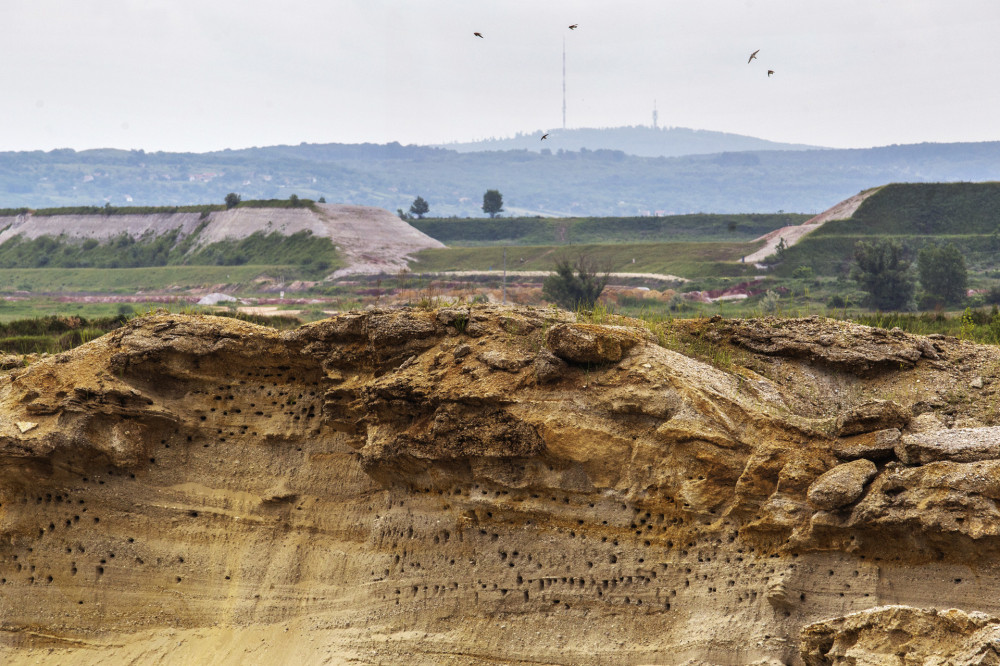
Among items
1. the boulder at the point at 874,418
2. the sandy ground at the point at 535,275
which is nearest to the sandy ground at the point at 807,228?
the sandy ground at the point at 535,275

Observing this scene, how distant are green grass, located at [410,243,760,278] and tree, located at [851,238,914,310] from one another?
15.6m

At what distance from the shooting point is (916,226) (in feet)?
279

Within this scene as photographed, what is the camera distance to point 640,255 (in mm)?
87500

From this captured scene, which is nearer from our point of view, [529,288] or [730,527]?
[730,527]

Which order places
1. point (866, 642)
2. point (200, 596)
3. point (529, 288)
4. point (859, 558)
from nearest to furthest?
point (866, 642), point (859, 558), point (200, 596), point (529, 288)

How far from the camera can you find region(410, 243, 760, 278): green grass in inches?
3078

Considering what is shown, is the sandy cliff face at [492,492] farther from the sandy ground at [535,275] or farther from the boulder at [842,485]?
the sandy ground at [535,275]

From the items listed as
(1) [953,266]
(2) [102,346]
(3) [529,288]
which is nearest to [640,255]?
(3) [529,288]

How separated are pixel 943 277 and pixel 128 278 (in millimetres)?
69326

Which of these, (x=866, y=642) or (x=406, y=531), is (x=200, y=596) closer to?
(x=406, y=531)

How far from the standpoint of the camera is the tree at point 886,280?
5581cm

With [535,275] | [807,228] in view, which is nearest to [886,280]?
[535,275]

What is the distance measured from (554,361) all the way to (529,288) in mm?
52126

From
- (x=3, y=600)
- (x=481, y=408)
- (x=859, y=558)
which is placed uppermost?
(x=481, y=408)
